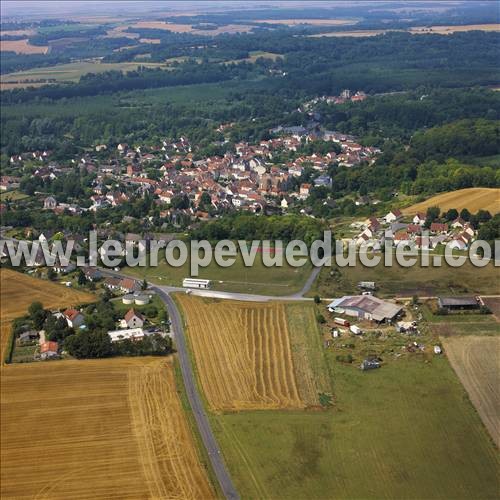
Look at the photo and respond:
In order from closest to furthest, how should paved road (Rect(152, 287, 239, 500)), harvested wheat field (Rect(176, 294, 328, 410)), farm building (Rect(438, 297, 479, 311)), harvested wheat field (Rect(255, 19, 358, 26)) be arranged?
1. paved road (Rect(152, 287, 239, 500))
2. harvested wheat field (Rect(176, 294, 328, 410))
3. farm building (Rect(438, 297, 479, 311))
4. harvested wheat field (Rect(255, 19, 358, 26))

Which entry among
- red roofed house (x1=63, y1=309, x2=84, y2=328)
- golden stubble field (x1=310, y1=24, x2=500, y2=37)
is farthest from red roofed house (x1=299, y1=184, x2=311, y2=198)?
golden stubble field (x1=310, y1=24, x2=500, y2=37)

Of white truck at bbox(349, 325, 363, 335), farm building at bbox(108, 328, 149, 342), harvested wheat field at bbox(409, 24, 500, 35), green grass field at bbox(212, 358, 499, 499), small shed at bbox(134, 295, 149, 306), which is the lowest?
small shed at bbox(134, 295, 149, 306)

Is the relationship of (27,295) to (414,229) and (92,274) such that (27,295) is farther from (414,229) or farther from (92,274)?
(414,229)

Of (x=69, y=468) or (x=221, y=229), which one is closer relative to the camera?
(x=69, y=468)

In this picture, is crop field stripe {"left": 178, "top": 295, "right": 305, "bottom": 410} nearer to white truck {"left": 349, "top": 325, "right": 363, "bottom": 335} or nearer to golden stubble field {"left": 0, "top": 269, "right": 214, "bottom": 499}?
golden stubble field {"left": 0, "top": 269, "right": 214, "bottom": 499}

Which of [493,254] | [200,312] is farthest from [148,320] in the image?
[493,254]

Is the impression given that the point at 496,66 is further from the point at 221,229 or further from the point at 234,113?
the point at 221,229

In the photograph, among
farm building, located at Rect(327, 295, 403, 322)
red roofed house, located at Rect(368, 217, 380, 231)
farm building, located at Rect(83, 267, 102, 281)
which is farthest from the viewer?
red roofed house, located at Rect(368, 217, 380, 231)
